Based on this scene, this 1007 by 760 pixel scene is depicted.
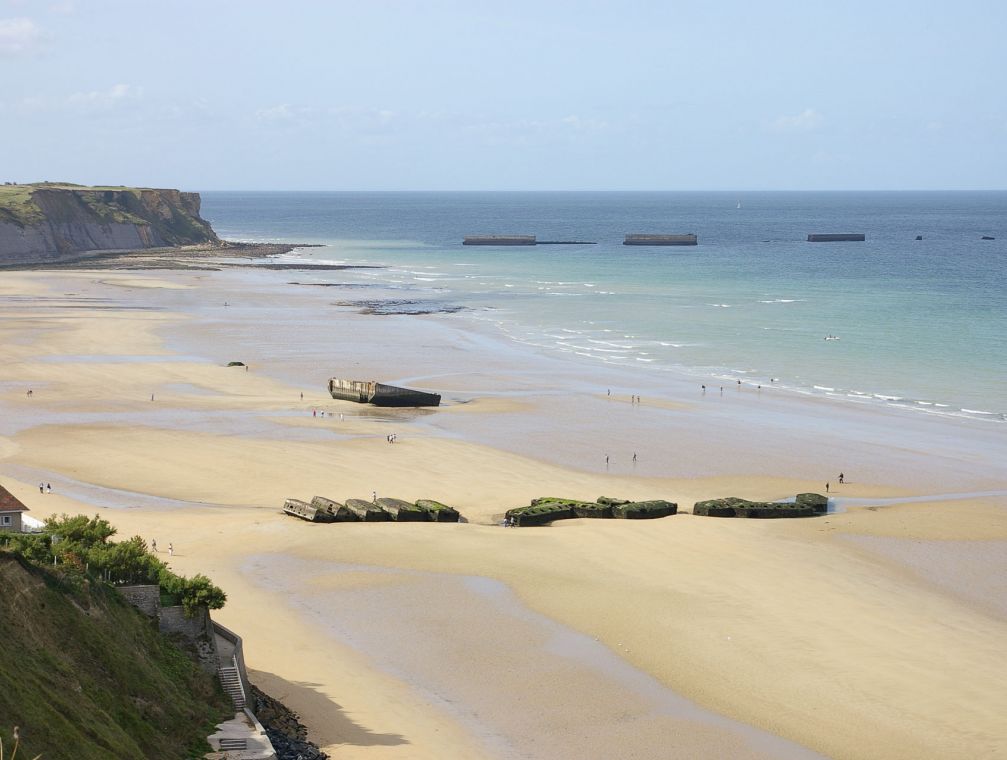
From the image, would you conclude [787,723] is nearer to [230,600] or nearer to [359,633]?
[359,633]

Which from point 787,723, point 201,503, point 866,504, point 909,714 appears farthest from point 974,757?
point 201,503

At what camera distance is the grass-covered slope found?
19359mm

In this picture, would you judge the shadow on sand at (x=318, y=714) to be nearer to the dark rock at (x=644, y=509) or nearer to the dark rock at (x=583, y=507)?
the dark rock at (x=583, y=507)

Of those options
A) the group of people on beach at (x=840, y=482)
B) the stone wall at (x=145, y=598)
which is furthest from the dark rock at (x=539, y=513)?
the stone wall at (x=145, y=598)

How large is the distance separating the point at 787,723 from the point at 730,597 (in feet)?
26.2

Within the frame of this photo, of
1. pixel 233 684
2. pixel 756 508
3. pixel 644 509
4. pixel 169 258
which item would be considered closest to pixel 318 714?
pixel 233 684

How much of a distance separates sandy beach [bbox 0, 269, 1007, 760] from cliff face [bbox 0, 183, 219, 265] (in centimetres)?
7709

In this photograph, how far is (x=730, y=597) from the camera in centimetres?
3478

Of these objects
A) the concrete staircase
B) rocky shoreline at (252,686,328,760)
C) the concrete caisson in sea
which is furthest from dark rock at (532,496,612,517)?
the concrete caisson in sea

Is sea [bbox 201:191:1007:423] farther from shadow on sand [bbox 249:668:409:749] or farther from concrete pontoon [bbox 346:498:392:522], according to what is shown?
Answer: shadow on sand [bbox 249:668:409:749]

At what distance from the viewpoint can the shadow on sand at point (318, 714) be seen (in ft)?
82.9

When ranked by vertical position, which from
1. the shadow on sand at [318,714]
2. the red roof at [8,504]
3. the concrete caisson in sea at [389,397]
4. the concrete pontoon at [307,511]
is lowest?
the shadow on sand at [318,714]

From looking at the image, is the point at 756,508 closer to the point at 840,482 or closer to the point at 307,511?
the point at 840,482

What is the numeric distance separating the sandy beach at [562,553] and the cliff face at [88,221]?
253 feet
